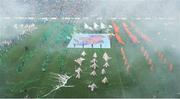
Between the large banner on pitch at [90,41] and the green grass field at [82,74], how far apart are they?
82 centimetres

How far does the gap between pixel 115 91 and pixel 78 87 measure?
126 inches

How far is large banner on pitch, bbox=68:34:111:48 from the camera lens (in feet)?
135

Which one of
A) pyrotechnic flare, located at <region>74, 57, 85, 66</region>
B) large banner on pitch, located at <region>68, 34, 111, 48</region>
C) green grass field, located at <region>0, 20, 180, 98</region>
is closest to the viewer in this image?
green grass field, located at <region>0, 20, 180, 98</region>

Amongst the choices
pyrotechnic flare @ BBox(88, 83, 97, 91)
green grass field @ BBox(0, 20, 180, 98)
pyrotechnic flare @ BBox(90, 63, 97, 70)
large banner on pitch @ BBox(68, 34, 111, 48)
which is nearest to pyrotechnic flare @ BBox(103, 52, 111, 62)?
green grass field @ BBox(0, 20, 180, 98)

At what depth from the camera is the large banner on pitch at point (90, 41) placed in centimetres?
4106

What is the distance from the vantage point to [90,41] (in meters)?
42.6

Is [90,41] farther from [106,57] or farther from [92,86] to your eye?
[92,86]

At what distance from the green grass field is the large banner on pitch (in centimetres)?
82

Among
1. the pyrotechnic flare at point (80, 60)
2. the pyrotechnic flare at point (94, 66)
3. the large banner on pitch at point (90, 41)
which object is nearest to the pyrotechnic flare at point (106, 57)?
the pyrotechnic flare at point (94, 66)

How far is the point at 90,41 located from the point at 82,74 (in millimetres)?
9982

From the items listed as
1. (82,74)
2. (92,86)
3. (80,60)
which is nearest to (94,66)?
(82,74)

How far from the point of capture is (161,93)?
30203 mm

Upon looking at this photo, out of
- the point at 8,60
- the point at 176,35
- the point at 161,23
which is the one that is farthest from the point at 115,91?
the point at 161,23

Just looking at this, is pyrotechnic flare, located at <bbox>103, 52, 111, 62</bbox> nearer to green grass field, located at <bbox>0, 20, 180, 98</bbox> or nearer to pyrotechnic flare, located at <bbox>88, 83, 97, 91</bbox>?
green grass field, located at <bbox>0, 20, 180, 98</bbox>
